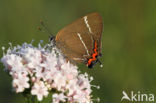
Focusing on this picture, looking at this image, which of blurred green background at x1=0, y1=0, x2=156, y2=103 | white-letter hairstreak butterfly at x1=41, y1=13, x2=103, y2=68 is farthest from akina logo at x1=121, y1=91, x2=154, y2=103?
white-letter hairstreak butterfly at x1=41, y1=13, x2=103, y2=68

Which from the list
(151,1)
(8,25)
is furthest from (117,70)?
(8,25)

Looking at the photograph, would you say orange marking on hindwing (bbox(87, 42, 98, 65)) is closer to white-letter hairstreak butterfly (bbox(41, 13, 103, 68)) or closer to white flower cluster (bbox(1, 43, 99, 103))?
white-letter hairstreak butterfly (bbox(41, 13, 103, 68))

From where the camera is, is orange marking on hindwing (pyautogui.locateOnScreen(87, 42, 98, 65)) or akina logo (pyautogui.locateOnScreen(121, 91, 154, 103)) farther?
akina logo (pyautogui.locateOnScreen(121, 91, 154, 103))

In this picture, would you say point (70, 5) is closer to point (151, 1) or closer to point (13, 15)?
point (13, 15)

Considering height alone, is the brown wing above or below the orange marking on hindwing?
above

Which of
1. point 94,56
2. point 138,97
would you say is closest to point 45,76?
point 94,56

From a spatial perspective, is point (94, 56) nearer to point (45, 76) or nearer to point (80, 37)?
point (80, 37)

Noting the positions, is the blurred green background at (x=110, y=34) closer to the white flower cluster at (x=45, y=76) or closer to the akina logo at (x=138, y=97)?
the akina logo at (x=138, y=97)

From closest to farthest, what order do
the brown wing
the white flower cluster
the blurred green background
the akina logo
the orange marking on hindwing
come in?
the white flower cluster < the orange marking on hindwing < the brown wing < the akina logo < the blurred green background
